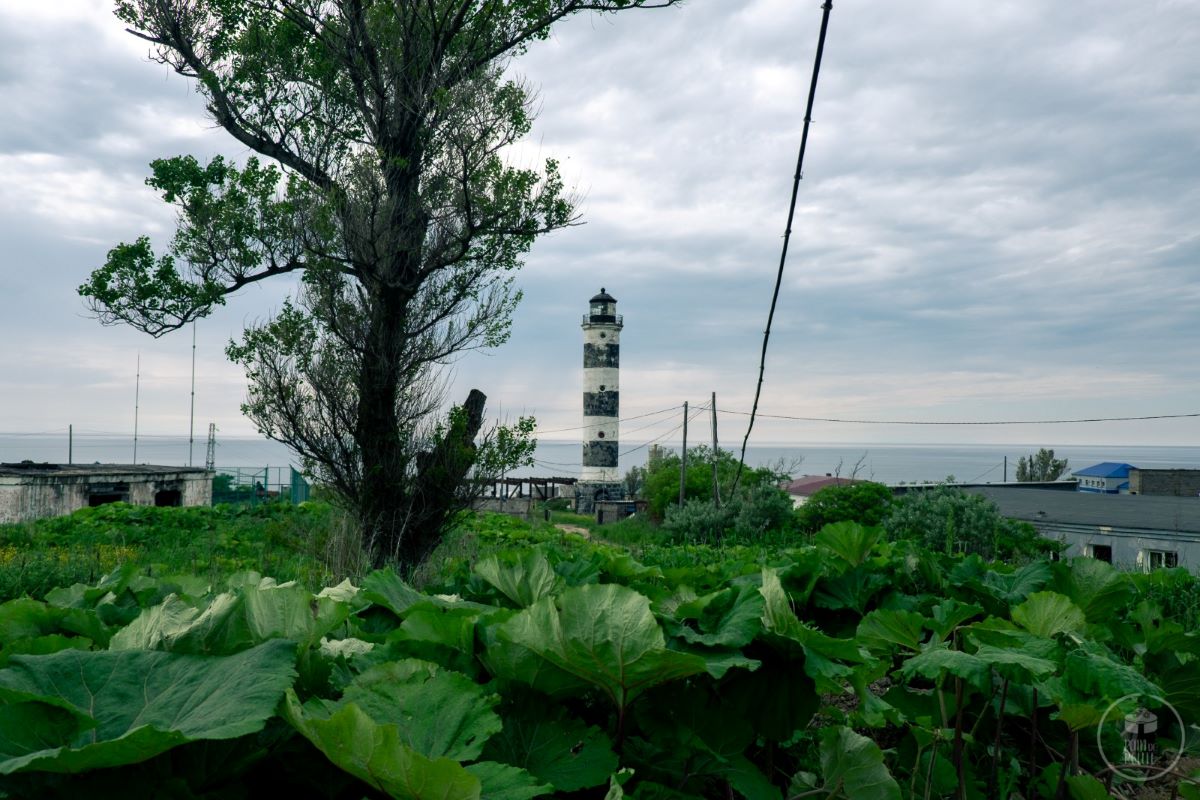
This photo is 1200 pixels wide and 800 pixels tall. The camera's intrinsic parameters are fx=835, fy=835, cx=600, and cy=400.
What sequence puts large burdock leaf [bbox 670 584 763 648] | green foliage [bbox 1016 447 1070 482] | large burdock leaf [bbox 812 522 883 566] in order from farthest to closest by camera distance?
green foliage [bbox 1016 447 1070 482] → large burdock leaf [bbox 812 522 883 566] → large burdock leaf [bbox 670 584 763 648]

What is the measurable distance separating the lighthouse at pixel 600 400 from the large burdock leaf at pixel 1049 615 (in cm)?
3001

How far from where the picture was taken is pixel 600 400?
31.3 m

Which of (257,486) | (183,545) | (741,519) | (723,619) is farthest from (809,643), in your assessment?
(257,486)

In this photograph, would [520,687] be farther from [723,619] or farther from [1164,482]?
[1164,482]

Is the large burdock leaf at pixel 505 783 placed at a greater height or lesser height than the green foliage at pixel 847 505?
greater

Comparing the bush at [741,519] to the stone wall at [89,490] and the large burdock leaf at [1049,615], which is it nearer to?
→ the stone wall at [89,490]

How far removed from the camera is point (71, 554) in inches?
376

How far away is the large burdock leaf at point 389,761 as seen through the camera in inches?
22.5

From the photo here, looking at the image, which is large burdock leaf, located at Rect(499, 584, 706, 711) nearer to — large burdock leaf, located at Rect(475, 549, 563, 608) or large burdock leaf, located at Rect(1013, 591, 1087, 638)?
large burdock leaf, located at Rect(475, 549, 563, 608)

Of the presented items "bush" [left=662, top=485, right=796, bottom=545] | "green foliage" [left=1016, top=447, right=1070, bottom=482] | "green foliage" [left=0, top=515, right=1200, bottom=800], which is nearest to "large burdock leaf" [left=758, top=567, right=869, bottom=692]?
"green foliage" [left=0, top=515, right=1200, bottom=800]

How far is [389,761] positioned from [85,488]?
23.7 metres

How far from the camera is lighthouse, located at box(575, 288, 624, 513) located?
31359mm

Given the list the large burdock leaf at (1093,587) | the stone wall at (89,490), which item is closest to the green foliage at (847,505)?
the stone wall at (89,490)

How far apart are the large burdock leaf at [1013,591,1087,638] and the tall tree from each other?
29.2 feet
